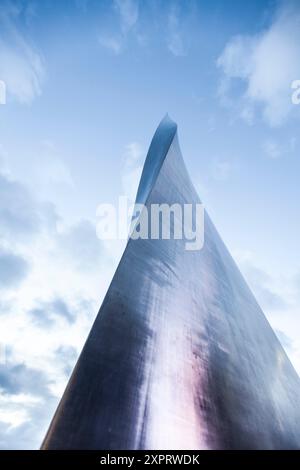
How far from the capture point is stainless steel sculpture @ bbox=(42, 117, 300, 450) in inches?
92.7

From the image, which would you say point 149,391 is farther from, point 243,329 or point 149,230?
point 243,329

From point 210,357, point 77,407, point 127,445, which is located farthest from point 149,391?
point 210,357

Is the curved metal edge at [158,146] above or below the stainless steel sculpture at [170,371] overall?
above

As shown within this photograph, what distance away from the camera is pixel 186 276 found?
489 cm

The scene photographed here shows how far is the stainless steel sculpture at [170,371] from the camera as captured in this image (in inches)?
92.7

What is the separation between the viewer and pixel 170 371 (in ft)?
10.2
